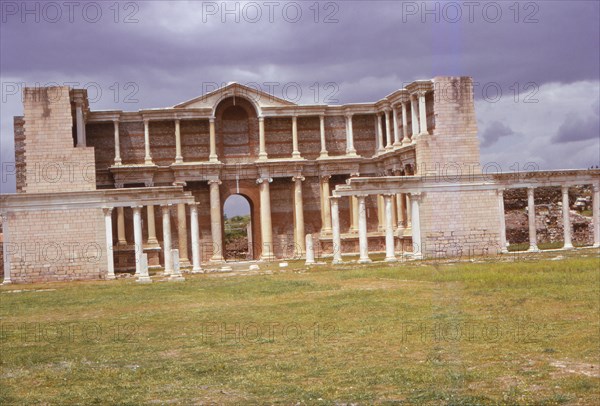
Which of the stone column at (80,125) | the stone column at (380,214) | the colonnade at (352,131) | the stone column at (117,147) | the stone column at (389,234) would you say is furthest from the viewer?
the stone column at (380,214)

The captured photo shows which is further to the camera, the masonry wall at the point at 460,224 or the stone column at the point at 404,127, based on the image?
the stone column at the point at 404,127

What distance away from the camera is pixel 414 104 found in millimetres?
43094

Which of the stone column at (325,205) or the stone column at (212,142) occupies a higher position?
the stone column at (212,142)

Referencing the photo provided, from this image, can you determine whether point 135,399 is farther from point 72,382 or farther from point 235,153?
point 235,153

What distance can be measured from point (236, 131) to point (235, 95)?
2.72m

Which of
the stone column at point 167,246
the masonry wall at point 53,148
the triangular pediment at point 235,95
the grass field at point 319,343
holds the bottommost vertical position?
the grass field at point 319,343

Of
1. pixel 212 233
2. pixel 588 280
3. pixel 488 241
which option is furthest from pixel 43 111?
pixel 588 280

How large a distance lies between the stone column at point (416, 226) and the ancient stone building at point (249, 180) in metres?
0.08

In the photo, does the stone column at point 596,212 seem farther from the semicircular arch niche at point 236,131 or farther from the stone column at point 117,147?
the stone column at point 117,147

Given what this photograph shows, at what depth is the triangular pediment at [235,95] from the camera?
4653 centimetres

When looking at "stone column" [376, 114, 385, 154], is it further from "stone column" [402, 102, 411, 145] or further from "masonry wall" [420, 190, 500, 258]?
"masonry wall" [420, 190, 500, 258]

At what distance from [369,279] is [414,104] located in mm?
17037

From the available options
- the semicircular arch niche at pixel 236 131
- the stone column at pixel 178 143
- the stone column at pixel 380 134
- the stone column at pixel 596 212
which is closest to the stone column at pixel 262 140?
the semicircular arch niche at pixel 236 131

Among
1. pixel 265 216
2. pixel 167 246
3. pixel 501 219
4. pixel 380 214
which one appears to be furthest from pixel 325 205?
pixel 167 246
